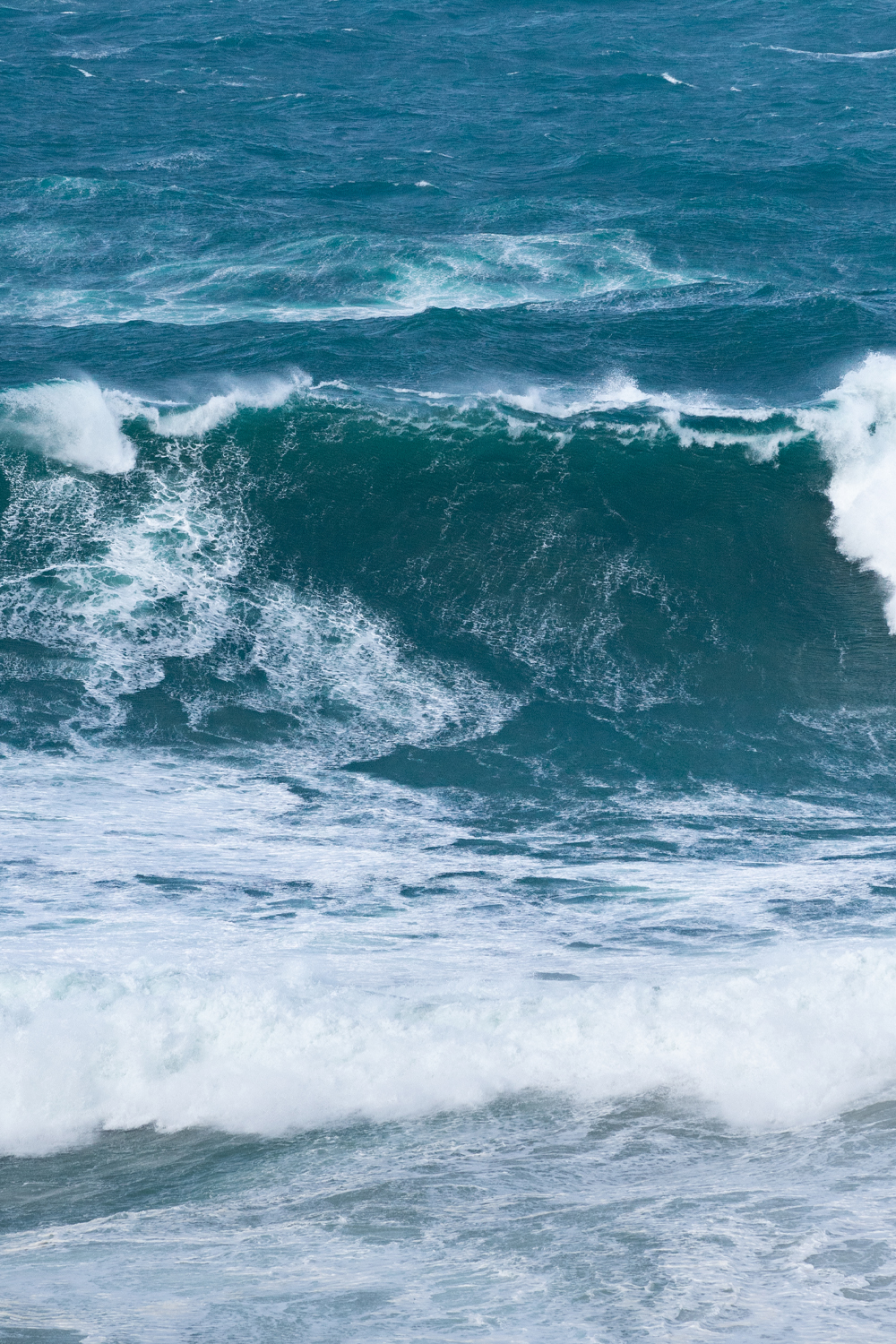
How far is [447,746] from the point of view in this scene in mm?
13688

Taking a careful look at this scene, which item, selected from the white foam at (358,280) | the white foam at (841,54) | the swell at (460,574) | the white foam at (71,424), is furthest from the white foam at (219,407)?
the white foam at (841,54)

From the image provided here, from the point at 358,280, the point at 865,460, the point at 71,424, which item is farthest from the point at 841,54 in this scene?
the point at 71,424

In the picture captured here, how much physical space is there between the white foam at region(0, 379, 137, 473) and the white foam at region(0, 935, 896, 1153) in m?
9.32

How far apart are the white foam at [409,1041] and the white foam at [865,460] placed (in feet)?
24.3

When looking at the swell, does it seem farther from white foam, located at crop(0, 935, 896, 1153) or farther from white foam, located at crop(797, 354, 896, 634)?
white foam, located at crop(0, 935, 896, 1153)

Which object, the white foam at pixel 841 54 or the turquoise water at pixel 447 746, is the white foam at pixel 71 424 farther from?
the white foam at pixel 841 54

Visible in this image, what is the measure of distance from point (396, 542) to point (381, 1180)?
9.89 m

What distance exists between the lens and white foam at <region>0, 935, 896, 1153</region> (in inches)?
366

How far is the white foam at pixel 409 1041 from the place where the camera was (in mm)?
9305

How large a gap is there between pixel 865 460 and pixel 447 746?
27.0ft

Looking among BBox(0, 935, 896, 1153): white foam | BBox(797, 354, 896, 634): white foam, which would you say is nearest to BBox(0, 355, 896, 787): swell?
BBox(797, 354, 896, 634): white foam

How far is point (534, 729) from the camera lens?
14.0m

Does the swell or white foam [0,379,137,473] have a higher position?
white foam [0,379,137,473]

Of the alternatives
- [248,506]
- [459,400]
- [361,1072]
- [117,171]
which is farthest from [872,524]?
[117,171]
